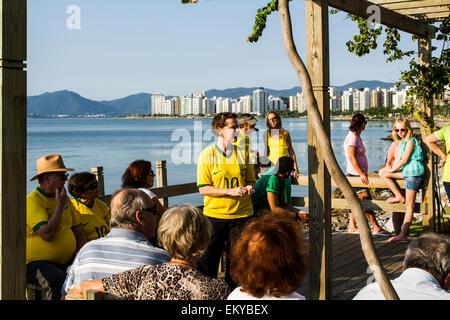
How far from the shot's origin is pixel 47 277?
10.1 ft

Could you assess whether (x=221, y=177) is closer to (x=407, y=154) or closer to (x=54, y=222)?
(x=54, y=222)

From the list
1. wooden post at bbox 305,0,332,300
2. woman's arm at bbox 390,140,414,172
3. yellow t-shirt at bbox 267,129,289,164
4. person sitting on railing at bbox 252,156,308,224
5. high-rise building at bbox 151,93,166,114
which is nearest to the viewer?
wooden post at bbox 305,0,332,300

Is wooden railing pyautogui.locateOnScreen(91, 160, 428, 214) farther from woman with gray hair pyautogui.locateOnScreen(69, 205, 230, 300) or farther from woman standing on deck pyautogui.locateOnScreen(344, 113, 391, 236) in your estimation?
woman with gray hair pyautogui.locateOnScreen(69, 205, 230, 300)

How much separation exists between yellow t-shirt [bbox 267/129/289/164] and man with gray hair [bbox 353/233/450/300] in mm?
3507

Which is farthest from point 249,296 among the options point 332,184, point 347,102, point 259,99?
point 347,102

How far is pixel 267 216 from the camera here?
2.19 m

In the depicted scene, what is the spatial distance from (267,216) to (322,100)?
1404 mm

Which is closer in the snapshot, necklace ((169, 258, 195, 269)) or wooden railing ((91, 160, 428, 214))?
necklace ((169, 258, 195, 269))

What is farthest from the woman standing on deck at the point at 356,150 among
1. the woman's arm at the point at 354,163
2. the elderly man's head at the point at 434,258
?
the elderly man's head at the point at 434,258

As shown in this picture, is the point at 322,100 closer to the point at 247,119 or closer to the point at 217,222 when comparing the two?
the point at 217,222

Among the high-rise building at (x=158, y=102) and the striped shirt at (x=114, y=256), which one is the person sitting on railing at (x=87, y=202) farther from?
the high-rise building at (x=158, y=102)

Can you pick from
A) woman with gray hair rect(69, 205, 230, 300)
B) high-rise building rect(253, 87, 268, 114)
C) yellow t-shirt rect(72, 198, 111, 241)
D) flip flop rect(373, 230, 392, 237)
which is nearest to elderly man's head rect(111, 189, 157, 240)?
woman with gray hair rect(69, 205, 230, 300)

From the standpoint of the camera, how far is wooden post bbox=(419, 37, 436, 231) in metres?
6.03
